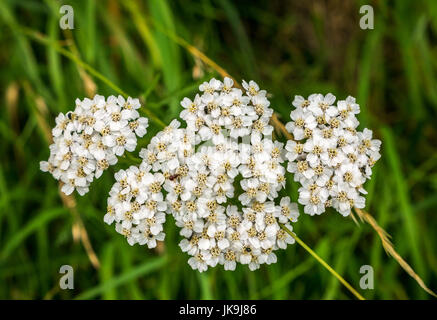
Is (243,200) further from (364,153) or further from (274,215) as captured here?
(364,153)

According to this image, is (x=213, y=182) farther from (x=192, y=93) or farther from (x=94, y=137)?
(x=192, y=93)

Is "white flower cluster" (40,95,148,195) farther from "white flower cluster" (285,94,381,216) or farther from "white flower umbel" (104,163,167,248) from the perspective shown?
"white flower cluster" (285,94,381,216)

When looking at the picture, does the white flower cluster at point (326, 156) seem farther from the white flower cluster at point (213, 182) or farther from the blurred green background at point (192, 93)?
the blurred green background at point (192, 93)

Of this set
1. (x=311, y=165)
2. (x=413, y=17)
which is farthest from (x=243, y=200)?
(x=413, y=17)

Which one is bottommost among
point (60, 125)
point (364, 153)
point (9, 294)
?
point (9, 294)

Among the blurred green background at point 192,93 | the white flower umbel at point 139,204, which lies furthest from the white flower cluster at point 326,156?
the blurred green background at point 192,93
